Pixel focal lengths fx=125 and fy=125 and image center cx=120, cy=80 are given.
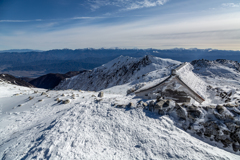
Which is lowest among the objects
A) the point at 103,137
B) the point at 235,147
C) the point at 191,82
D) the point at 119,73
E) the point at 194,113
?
the point at 119,73

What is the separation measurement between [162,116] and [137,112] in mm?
1389

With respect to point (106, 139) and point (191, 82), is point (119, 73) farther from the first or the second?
point (106, 139)

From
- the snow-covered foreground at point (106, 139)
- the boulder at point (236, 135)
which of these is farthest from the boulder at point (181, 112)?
the boulder at point (236, 135)

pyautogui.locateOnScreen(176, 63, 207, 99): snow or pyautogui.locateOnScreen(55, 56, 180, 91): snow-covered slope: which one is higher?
pyautogui.locateOnScreen(176, 63, 207, 99): snow

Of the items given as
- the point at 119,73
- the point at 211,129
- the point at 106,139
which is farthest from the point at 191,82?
the point at 119,73

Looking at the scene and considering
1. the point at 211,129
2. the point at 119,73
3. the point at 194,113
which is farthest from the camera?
the point at 119,73

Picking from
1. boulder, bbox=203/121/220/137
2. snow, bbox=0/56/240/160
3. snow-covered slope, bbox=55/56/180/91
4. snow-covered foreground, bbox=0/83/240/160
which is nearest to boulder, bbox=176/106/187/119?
snow, bbox=0/56/240/160

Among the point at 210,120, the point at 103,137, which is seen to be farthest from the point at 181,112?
the point at 103,137

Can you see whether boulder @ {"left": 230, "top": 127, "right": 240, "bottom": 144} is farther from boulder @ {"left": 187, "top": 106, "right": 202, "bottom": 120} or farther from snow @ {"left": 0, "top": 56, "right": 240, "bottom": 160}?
boulder @ {"left": 187, "top": 106, "right": 202, "bottom": 120}

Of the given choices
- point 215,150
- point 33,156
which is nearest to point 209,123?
point 215,150

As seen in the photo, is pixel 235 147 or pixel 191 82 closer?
pixel 235 147

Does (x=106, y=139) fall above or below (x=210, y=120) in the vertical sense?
below

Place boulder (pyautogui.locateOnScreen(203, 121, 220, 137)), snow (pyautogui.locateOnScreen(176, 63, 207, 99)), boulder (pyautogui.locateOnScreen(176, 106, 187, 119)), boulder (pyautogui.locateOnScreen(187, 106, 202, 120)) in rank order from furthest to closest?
snow (pyautogui.locateOnScreen(176, 63, 207, 99)) → boulder (pyautogui.locateOnScreen(176, 106, 187, 119)) → boulder (pyautogui.locateOnScreen(187, 106, 202, 120)) → boulder (pyautogui.locateOnScreen(203, 121, 220, 137))

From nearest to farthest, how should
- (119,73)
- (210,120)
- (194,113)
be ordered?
1. (210,120)
2. (194,113)
3. (119,73)
